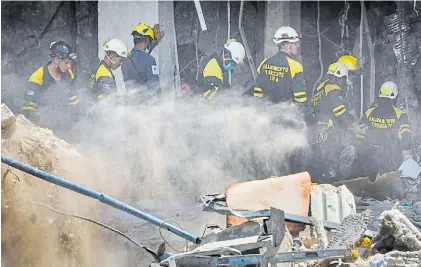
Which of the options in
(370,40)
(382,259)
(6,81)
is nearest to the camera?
(382,259)

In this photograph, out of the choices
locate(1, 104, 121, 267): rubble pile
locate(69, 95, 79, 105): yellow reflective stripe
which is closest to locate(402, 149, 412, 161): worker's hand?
locate(69, 95, 79, 105): yellow reflective stripe

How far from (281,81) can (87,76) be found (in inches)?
A: 155

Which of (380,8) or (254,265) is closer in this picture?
(254,265)

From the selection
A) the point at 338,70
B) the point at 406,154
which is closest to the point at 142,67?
the point at 338,70

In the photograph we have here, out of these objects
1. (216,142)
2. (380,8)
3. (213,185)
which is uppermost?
(380,8)

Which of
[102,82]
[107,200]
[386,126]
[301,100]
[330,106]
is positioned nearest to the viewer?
[107,200]

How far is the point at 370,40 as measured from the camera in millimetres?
14320

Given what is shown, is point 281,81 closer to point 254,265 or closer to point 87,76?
point 87,76

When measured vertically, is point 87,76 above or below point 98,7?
below

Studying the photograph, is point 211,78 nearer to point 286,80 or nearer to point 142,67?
point 142,67

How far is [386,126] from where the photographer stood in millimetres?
14203

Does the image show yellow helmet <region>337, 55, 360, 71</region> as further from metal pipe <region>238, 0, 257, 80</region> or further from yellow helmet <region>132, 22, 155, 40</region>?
yellow helmet <region>132, 22, 155, 40</region>

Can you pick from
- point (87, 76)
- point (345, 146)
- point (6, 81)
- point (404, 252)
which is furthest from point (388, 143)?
point (404, 252)

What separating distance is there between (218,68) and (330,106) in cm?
247
